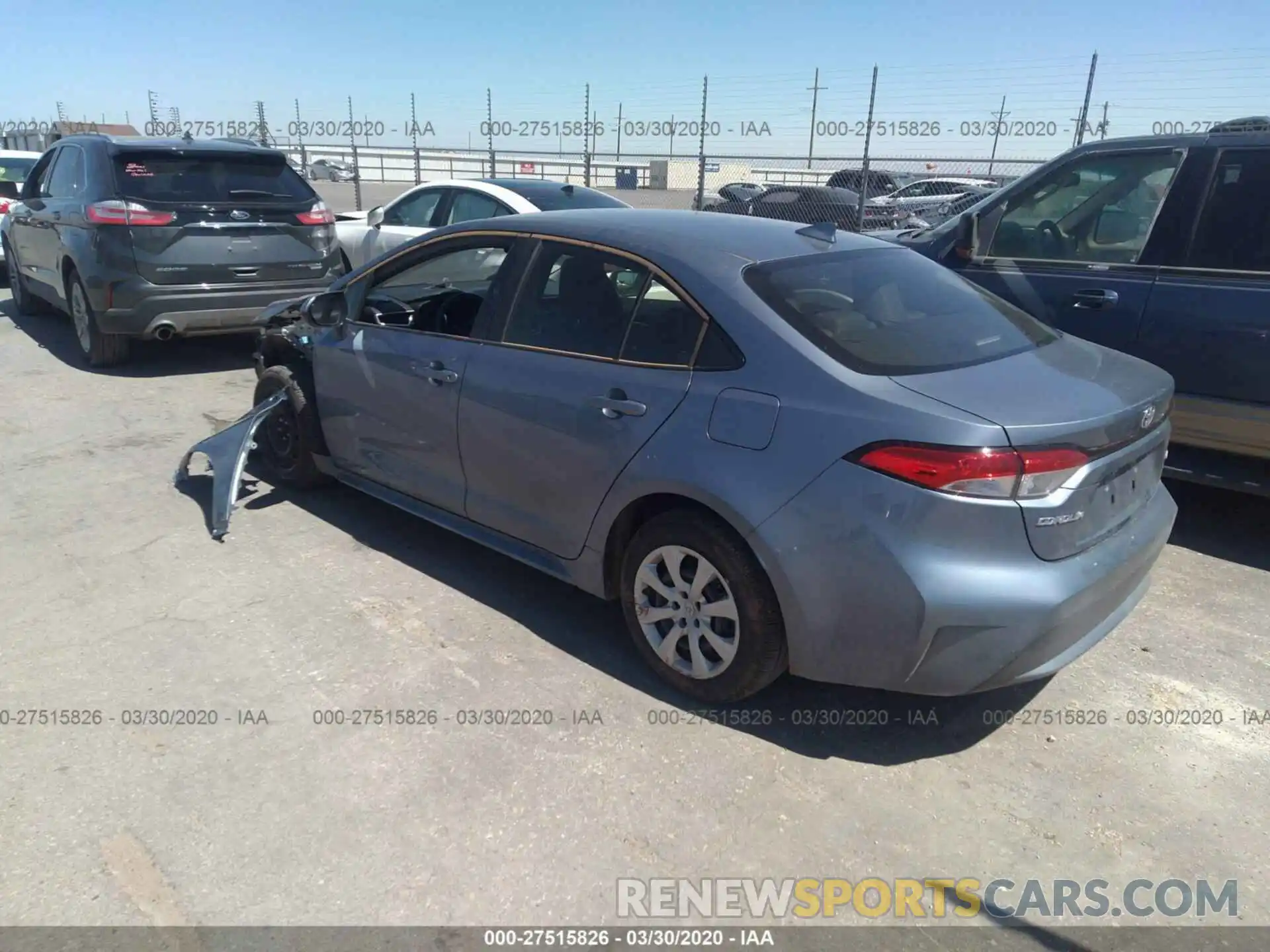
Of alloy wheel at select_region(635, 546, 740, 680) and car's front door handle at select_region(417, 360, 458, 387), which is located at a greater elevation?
car's front door handle at select_region(417, 360, 458, 387)

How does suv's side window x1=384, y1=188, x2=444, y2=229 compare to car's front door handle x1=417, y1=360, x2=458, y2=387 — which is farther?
suv's side window x1=384, y1=188, x2=444, y2=229

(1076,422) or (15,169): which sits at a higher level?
(15,169)

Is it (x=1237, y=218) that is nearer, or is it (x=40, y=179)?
(x=1237, y=218)

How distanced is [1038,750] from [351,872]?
86.3 inches

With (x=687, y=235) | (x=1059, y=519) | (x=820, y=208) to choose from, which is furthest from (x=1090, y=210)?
(x=820, y=208)

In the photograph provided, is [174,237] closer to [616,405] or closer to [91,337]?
[91,337]

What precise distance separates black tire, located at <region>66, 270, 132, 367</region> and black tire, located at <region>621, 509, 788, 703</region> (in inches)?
243

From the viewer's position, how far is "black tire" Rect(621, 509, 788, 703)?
2943mm

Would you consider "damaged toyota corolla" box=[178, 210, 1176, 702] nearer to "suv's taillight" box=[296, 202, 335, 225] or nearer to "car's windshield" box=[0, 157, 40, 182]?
"suv's taillight" box=[296, 202, 335, 225]

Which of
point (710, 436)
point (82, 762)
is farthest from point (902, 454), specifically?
point (82, 762)

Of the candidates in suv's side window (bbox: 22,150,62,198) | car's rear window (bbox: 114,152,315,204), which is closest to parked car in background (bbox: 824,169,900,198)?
car's rear window (bbox: 114,152,315,204)

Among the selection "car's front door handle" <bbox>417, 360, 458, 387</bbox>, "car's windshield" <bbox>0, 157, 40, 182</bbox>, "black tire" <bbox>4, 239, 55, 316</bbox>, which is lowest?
"black tire" <bbox>4, 239, 55, 316</bbox>

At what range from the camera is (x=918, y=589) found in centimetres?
265

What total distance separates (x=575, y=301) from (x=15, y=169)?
1272 cm
